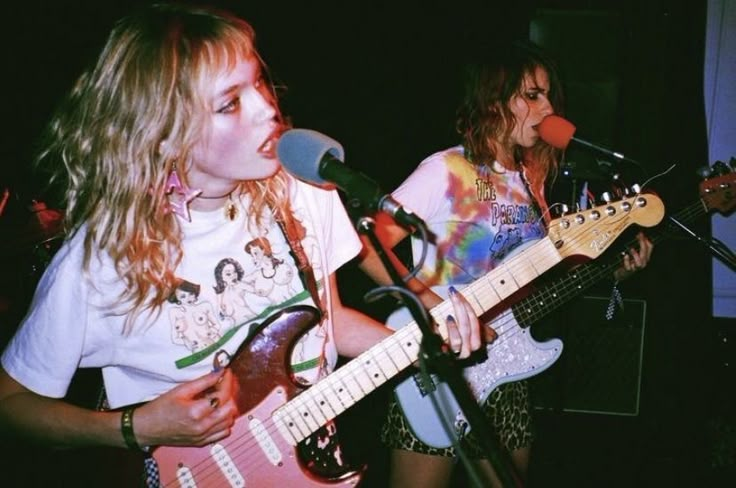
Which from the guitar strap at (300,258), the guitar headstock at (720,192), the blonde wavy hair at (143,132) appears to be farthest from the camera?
the guitar headstock at (720,192)

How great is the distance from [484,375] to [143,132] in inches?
68.0

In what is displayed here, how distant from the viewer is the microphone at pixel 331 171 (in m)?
1.10

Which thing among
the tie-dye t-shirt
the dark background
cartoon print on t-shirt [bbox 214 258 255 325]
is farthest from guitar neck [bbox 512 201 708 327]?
cartoon print on t-shirt [bbox 214 258 255 325]

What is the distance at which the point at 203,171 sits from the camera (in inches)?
64.4

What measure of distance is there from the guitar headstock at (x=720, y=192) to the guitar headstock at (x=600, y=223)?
1.01 meters

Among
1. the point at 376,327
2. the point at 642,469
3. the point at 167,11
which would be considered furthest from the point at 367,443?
the point at 167,11

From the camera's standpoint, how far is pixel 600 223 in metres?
2.08

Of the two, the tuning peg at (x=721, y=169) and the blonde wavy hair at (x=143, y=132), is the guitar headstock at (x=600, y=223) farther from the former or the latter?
the blonde wavy hair at (x=143, y=132)

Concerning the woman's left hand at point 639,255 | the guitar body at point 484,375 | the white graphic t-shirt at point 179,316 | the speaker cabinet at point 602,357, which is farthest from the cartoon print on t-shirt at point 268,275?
the speaker cabinet at point 602,357

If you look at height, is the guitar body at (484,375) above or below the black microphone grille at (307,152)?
below

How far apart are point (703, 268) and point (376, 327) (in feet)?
9.92

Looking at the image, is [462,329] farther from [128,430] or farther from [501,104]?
[501,104]

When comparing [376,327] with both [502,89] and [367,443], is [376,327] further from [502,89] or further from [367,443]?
[367,443]

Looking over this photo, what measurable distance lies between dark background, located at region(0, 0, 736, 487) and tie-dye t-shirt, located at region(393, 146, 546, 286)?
43.8 inches
